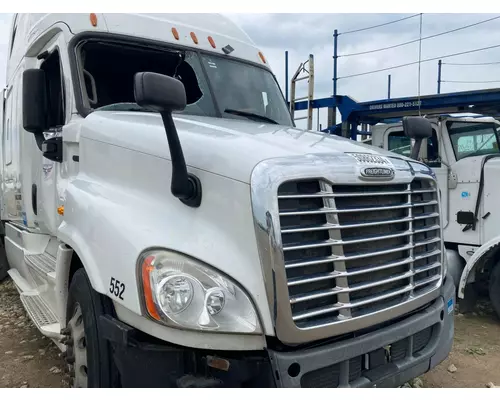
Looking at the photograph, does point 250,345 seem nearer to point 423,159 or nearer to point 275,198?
point 275,198

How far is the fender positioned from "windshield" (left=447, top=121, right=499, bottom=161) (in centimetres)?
119

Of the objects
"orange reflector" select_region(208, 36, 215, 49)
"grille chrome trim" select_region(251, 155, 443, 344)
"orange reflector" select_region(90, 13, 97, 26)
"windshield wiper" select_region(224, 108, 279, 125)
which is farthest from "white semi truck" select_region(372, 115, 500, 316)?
"orange reflector" select_region(90, 13, 97, 26)

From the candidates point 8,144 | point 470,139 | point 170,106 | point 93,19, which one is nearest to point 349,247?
point 170,106

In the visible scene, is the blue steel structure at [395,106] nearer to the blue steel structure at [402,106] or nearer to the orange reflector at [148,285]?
the blue steel structure at [402,106]

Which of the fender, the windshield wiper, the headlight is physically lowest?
the fender

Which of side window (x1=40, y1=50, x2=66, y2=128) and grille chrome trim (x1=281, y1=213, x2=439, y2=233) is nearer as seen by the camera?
grille chrome trim (x1=281, y1=213, x2=439, y2=233)

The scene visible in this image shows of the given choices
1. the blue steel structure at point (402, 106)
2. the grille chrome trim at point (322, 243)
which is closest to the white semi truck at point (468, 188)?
the blue steel structure at point (402, 106)

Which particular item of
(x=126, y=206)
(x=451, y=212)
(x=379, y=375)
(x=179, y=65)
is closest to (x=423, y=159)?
(x=451, y=212)

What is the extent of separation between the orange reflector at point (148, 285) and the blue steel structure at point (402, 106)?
180 inches

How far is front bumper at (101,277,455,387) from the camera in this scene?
2.24 m

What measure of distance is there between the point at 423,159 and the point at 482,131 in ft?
2.74

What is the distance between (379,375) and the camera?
2.57m

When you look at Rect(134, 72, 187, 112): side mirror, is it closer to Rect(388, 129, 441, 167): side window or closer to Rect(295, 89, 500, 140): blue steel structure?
Rect(295, 89, 500, 140): blue steel structure

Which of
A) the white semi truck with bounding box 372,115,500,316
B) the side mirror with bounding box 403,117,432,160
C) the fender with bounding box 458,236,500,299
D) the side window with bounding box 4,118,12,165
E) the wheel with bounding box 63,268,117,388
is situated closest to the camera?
the wheel with bounding box 63,268,117,388
